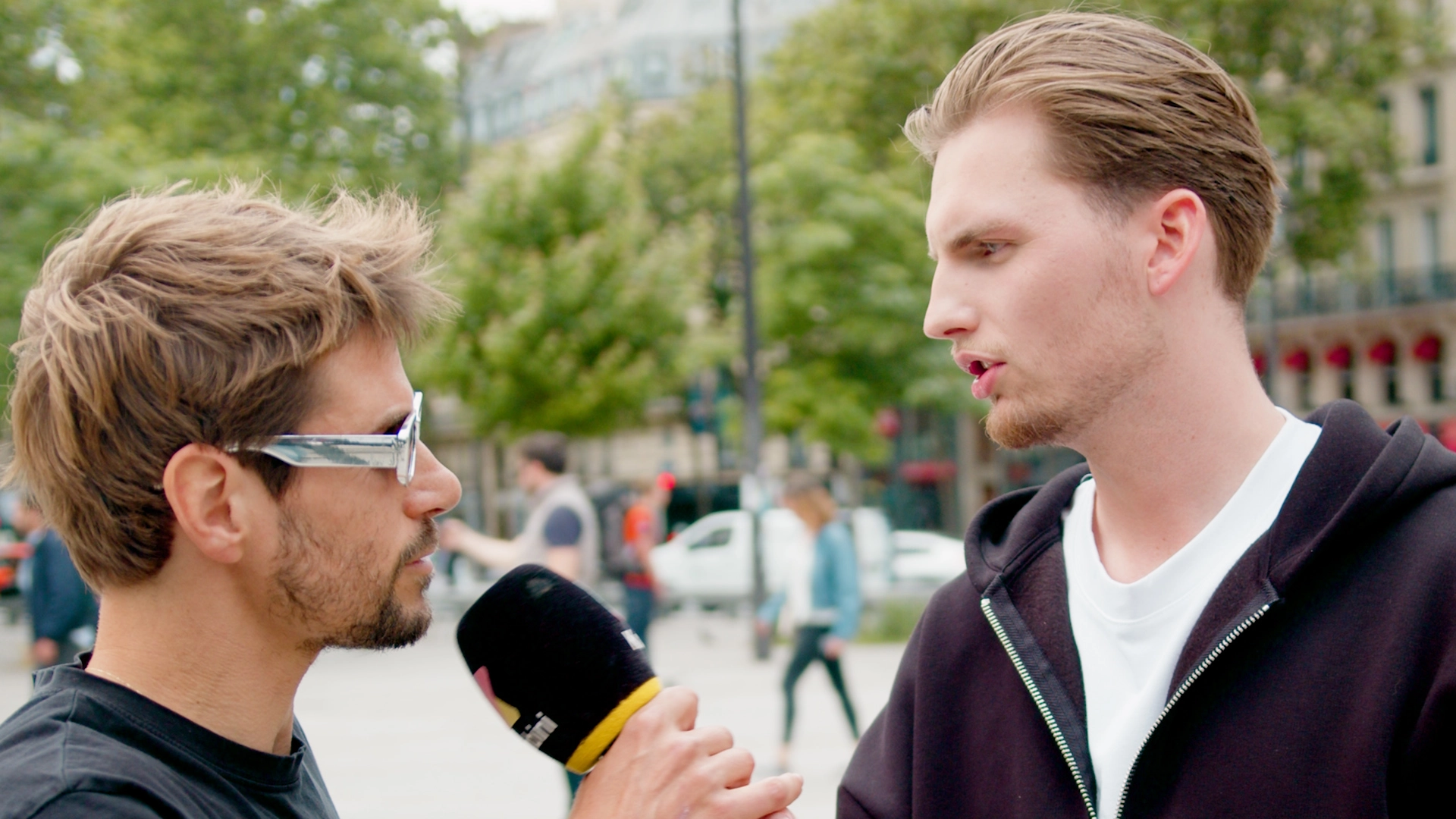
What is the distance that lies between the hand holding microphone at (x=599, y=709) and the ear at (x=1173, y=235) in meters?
0.88

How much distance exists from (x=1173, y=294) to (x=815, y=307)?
23614 mm

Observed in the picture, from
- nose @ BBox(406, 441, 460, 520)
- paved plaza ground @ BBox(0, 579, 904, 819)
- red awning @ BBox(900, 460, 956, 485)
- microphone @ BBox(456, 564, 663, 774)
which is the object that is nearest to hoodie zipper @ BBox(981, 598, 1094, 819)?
microphone @ BBox(456, 564, 663, 774)

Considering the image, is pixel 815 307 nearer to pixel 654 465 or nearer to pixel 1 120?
pixel 1 120

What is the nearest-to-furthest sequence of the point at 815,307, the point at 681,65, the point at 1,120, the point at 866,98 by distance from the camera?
the point at 1,120 → the point at 815,307 → the point at 866,98 → the point at 681,65

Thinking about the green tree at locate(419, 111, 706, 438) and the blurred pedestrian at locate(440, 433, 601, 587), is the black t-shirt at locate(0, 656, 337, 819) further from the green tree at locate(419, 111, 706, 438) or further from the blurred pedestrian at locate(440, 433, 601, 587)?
the green tree at locate(419, 111, 706, 438)

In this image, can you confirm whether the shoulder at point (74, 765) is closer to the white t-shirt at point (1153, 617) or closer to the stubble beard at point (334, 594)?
the stubble beard at point (334, 594)

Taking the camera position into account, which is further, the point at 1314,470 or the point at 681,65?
the point at 681,65

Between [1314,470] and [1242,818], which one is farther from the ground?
[1314,470]

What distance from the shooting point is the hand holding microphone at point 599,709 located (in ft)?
5.54

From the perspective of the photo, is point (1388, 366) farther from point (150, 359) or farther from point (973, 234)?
point (150, 359)

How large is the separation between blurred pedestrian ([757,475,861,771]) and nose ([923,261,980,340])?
692cm

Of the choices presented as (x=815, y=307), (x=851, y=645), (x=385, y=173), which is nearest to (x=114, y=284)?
(x=851, y=645)

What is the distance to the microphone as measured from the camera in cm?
183

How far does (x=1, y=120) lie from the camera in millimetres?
15320
